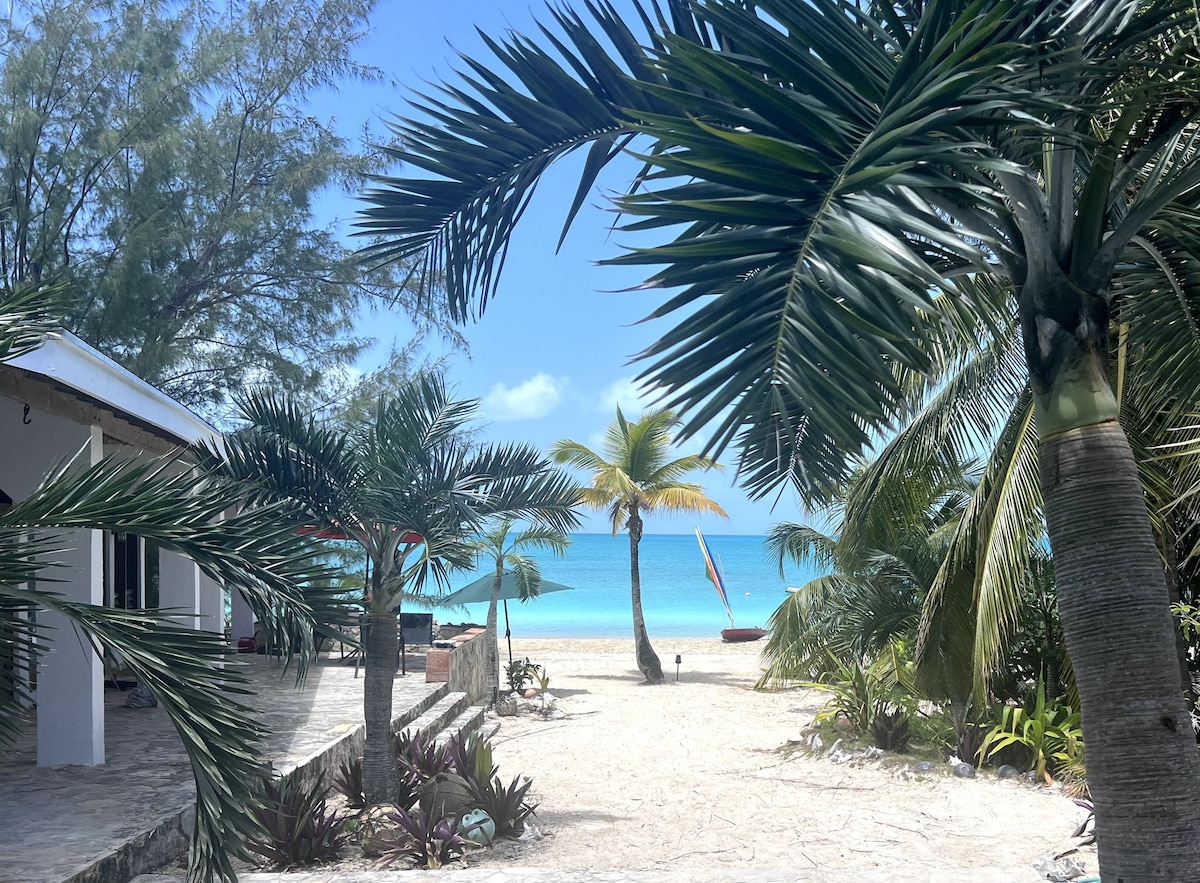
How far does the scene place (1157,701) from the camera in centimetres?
251

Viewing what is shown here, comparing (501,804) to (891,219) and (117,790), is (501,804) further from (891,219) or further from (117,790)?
(891,219)

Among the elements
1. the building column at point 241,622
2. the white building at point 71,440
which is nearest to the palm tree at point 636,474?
the building column at point 241,622

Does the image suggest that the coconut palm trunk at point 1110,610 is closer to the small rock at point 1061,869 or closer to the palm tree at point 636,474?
the small rock at point 1061,869

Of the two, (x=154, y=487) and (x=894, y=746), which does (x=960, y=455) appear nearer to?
(x=894, y=746)

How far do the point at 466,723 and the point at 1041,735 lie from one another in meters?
6.78

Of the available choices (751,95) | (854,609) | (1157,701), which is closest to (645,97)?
(751,95)

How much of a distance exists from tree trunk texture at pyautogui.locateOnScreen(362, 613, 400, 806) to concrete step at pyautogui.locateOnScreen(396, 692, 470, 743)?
7.96 ft

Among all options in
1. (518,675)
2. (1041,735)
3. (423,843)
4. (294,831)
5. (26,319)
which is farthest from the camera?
(518,675)

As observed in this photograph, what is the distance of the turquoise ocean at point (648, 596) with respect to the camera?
183ft

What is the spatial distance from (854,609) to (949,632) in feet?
11.0

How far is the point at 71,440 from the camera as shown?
26.0 ft

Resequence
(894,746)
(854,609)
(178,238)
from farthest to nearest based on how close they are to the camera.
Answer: (178,238), (854,609), (894,746)

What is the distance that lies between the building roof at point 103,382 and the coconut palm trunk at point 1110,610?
495 cm

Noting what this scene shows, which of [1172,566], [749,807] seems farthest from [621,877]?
[1172,566]
